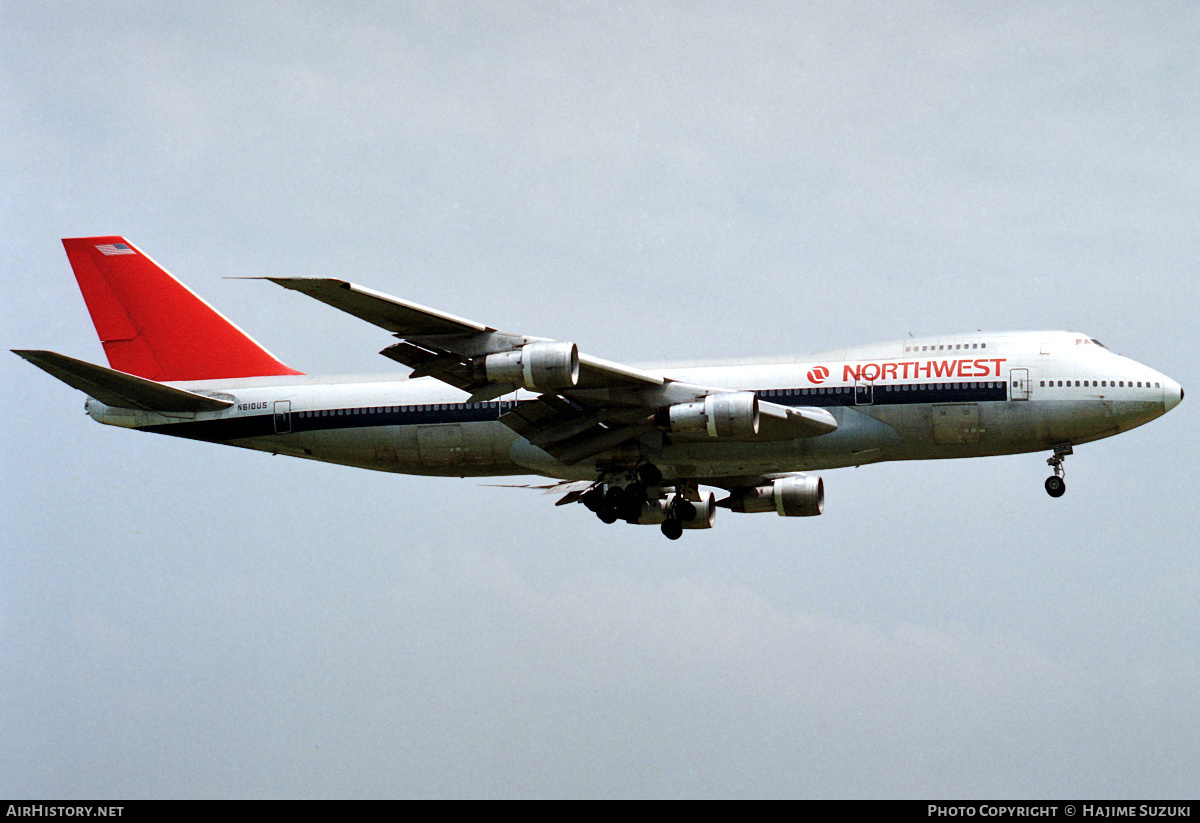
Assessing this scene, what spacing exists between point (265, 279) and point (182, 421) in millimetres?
14434

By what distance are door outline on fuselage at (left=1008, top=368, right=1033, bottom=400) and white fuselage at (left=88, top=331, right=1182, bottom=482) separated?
29 mm

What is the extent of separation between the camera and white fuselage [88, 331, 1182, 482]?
3888 centimetres

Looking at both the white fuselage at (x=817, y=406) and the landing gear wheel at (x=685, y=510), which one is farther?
the landing gear wheel at (x=685, y=510)

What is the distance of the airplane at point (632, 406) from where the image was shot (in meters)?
36.9

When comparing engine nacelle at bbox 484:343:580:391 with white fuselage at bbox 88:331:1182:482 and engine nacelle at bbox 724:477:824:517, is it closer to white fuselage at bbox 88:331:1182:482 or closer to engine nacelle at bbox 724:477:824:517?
white fuselage at bbox 88:331:1182:482

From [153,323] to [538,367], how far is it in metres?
18.2

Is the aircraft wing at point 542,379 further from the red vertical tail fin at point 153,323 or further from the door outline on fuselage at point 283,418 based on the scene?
the red vertical tail fin at point 153,323

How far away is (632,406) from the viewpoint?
128 feet

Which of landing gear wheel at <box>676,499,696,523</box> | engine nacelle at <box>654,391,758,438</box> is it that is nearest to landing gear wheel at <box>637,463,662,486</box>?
engine nacelle at <box>654,391,758,438</box>

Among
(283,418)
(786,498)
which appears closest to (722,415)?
(786,498)

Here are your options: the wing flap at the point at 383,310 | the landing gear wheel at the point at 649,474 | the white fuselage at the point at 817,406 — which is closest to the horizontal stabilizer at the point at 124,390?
the white fuselage at the point at 817,406

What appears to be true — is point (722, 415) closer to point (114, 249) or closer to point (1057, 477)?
point (1057, 477)

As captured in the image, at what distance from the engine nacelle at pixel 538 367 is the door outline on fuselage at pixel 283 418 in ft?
34.9
